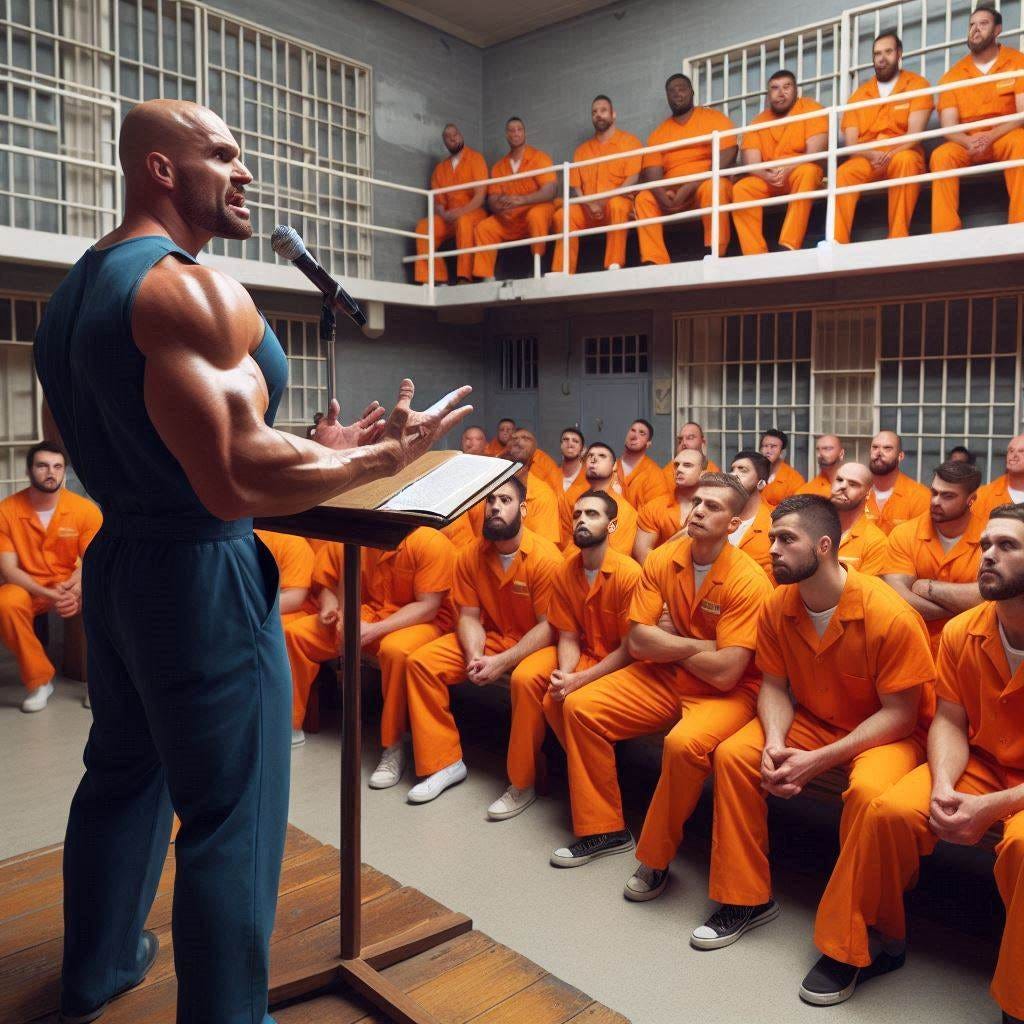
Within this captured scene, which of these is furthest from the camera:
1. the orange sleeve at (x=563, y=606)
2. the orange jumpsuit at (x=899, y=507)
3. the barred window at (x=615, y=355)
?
the barred window at (x=615, y=355)

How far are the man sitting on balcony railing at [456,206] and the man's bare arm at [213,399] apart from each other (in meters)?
8.98

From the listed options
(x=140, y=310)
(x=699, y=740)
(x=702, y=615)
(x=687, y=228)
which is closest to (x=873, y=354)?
(x=687, y=228)

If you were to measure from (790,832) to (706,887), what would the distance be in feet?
1.93

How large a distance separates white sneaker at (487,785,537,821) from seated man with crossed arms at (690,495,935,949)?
1.14m

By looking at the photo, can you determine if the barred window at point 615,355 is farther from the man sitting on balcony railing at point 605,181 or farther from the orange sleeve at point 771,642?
the orange sleeve at point 771,642

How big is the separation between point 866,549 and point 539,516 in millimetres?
2232

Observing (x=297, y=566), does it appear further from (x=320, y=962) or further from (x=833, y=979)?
(x=833, y=979)

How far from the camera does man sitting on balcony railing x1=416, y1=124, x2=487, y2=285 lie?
33.4ft

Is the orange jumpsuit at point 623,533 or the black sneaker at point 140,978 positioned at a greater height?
the orange jumpsuit at point 623,533

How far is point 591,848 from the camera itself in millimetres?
3834

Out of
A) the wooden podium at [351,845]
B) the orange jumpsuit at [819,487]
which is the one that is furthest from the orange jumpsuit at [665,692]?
the orange jumpsuit at [819,487]

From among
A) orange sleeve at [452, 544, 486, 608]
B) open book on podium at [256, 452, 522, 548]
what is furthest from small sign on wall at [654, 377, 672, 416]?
open book on podium at [256, 452, 522, 548]

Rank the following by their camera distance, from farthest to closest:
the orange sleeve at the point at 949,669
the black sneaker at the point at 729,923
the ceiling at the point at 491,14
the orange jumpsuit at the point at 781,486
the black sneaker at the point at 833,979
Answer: the ceiling at the point at 491,14 < the orange jumpsuit at the point at 781,486 < the black sneaker at the point at 729,923 < the orange sleeve at the point at 949,669 < the black sneaker at the point at 833,979

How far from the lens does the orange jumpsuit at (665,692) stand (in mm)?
3793
